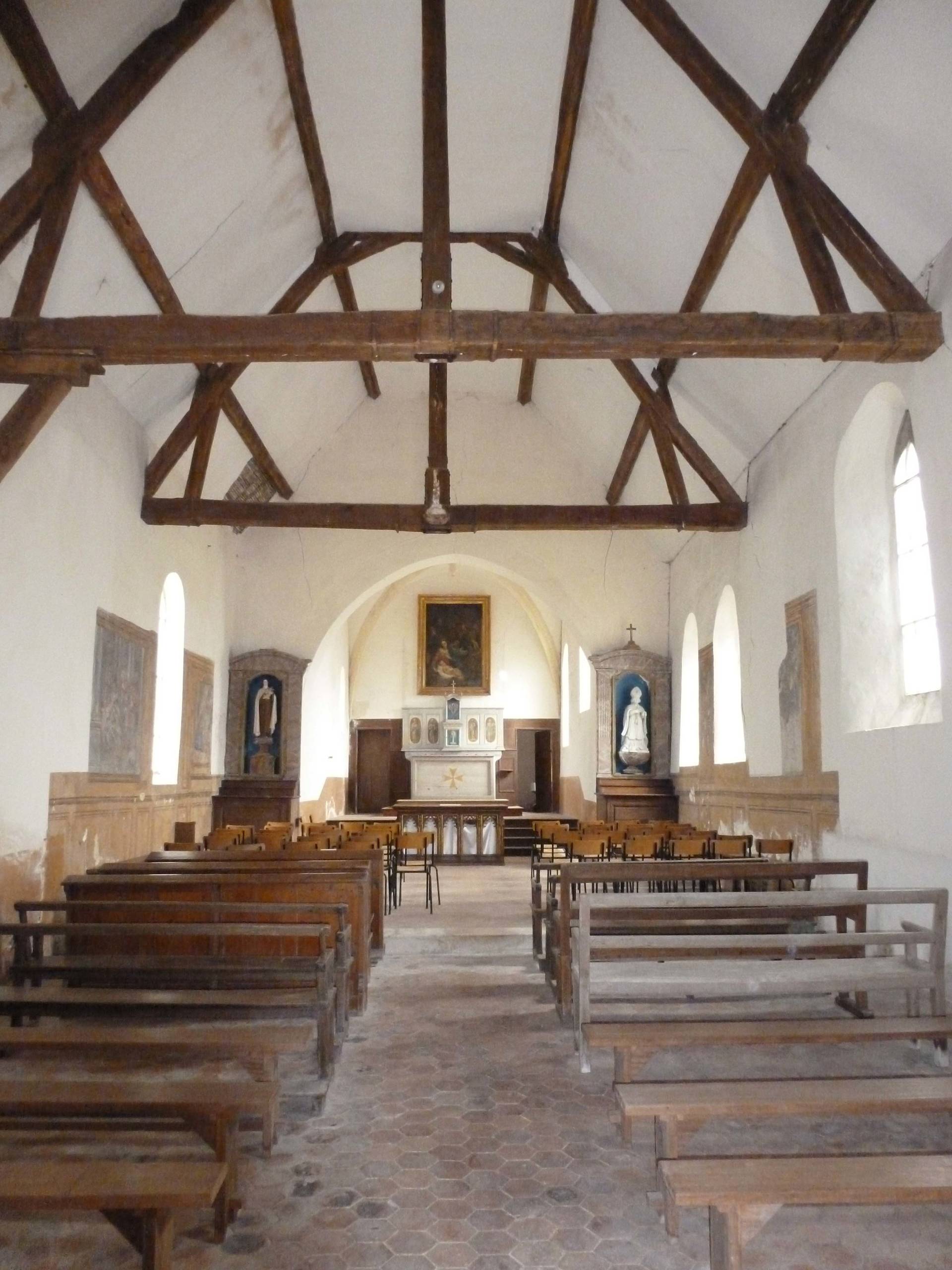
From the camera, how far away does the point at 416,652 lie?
20.0m

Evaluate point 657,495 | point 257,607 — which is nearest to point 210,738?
point 257,607

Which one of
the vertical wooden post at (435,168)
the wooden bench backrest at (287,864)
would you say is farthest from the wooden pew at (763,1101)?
the vertical wooden post at (435,168)

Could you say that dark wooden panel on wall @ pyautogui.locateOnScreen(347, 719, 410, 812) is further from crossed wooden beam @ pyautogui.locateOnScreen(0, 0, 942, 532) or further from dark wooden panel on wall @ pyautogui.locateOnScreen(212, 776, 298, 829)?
crossed wooden beam @ pyautogui.locateOnScreen(0, 0, 942, 532)

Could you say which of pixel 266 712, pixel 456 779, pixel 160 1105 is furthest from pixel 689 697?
pixel 160 1105

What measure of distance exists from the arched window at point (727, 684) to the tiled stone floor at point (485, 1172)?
21.8ft

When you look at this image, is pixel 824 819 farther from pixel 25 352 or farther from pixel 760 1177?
pixel 25 352

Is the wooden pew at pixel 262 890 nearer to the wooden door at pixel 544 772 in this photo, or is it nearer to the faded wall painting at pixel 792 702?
the faded wall painting at pixel 792 702

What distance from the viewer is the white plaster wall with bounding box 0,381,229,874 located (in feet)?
24.0

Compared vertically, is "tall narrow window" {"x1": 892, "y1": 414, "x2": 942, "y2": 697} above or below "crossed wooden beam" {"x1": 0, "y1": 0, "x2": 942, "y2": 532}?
below

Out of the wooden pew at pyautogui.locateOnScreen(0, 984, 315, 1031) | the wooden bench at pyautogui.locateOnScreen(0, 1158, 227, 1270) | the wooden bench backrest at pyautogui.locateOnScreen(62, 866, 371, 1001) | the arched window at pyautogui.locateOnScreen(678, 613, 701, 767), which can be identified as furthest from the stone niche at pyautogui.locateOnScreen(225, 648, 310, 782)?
the wooden bench at pyautogui.locateOnScreen(0, 1158, 227, 1270)

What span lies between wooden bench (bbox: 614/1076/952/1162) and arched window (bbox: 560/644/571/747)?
15255 mm

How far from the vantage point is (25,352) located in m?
6.20

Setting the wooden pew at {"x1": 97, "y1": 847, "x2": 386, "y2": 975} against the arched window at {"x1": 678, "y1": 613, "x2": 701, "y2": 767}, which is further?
the arched window at {"x1": 678, "y1": 613, "x2": 701, "y2": 767}

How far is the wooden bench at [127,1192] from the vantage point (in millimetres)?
2543
